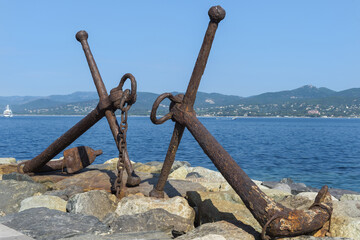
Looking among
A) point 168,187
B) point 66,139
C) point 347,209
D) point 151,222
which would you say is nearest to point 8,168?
point 66,139

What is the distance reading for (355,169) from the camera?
65.7 feet

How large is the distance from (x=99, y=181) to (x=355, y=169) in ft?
56.4

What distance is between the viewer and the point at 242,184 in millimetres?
3980

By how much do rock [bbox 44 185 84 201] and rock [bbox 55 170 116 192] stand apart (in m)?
0.10

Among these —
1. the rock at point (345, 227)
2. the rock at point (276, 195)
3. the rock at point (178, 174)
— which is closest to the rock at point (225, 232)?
the rock at point (345, 227)

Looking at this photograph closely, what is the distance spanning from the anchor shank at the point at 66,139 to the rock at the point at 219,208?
170cm

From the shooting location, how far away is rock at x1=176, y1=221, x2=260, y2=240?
154 inches

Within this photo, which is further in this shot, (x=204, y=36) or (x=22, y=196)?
(x=22, y=196)

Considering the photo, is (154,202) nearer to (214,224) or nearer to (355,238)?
Answer: (214,224)

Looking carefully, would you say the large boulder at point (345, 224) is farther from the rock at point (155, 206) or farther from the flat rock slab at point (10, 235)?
the flat rock slab at point (10, 235)

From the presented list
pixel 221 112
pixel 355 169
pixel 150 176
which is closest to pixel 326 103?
pixel 221 112

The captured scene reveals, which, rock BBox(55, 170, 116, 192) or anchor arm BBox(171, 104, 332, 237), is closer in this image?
anchor arm BBox(171, 104, 332, 237)

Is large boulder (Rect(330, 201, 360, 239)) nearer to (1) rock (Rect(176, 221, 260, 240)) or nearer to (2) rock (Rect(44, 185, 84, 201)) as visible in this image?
(1) rock (Rect(176, 221, 260, 240))

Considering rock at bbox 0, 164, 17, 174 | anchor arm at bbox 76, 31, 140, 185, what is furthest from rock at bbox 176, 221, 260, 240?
rock at bbox 0, 164, 17, 174
